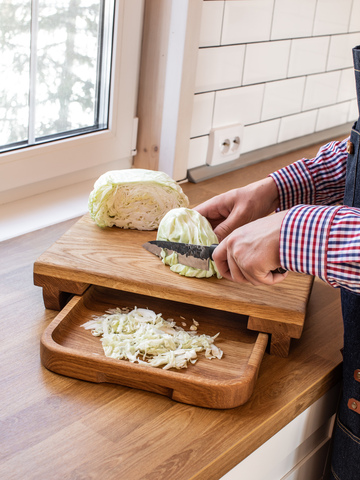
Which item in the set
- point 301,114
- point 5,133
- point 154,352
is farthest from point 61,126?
point 301,114

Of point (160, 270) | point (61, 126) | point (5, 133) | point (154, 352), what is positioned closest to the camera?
point (154, 352)

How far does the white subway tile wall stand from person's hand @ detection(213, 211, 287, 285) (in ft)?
2.69

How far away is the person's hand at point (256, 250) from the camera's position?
0.78 m

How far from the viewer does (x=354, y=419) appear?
35.9 inches

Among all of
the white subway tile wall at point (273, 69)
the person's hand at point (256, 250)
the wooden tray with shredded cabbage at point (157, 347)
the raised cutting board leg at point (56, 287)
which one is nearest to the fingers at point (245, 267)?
the person's hand at point (256, 250)

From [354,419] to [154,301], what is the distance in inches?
14.8

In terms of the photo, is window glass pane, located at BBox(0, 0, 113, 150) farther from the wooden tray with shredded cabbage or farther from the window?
the wooden tray with shredded cabbage

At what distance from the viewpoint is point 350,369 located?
0.90 meters

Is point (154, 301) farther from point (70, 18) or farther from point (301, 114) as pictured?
point (301, 114)

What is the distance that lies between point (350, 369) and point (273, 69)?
3.76 feet

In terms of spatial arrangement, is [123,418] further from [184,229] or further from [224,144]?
[224,144]

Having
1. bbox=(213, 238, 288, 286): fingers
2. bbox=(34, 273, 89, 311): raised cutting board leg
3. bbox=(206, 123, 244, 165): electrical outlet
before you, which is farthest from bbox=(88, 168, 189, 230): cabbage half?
bbox=(206, 123, 244, 165): electrical outlet

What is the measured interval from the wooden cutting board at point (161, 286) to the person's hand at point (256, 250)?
3.7 inches

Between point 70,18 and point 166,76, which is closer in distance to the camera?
point 70,18
